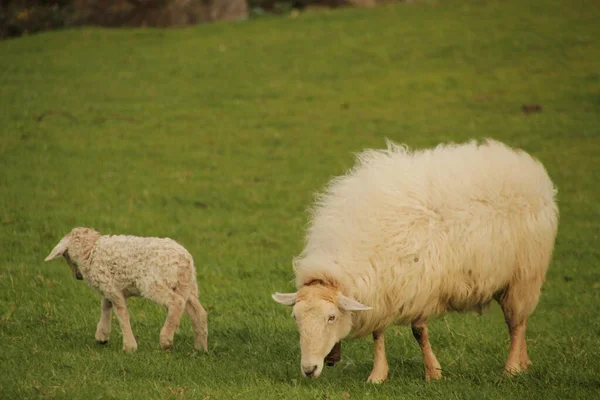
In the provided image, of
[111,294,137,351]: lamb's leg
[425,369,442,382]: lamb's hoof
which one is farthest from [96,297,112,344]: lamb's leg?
[425,369,442,382]: lamb's hoof

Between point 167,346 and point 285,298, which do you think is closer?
point 285,298

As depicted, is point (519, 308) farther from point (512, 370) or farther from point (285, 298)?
point (285, 298)

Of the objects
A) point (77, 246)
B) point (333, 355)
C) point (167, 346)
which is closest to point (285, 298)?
point (333, 355)

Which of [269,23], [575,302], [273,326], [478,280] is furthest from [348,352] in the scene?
[269,23]

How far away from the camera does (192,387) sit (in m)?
6.21

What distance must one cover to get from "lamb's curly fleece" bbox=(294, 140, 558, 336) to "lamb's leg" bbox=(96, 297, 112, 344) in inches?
65.6

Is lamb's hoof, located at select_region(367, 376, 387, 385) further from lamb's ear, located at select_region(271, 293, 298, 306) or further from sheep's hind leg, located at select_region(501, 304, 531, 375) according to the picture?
sheep's hind leg, located at select_region(501, 304, 531, 375)

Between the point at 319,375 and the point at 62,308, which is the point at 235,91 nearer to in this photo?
the point at 62,308

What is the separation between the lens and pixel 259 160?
16.9m

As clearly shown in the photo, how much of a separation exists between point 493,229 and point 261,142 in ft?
35.4

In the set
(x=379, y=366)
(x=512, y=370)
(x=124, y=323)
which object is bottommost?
(x=512, y=370)

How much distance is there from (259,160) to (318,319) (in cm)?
1051

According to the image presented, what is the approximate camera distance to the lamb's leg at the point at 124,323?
7.20m

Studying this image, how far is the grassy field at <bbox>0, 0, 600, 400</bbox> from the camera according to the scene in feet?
22.8
